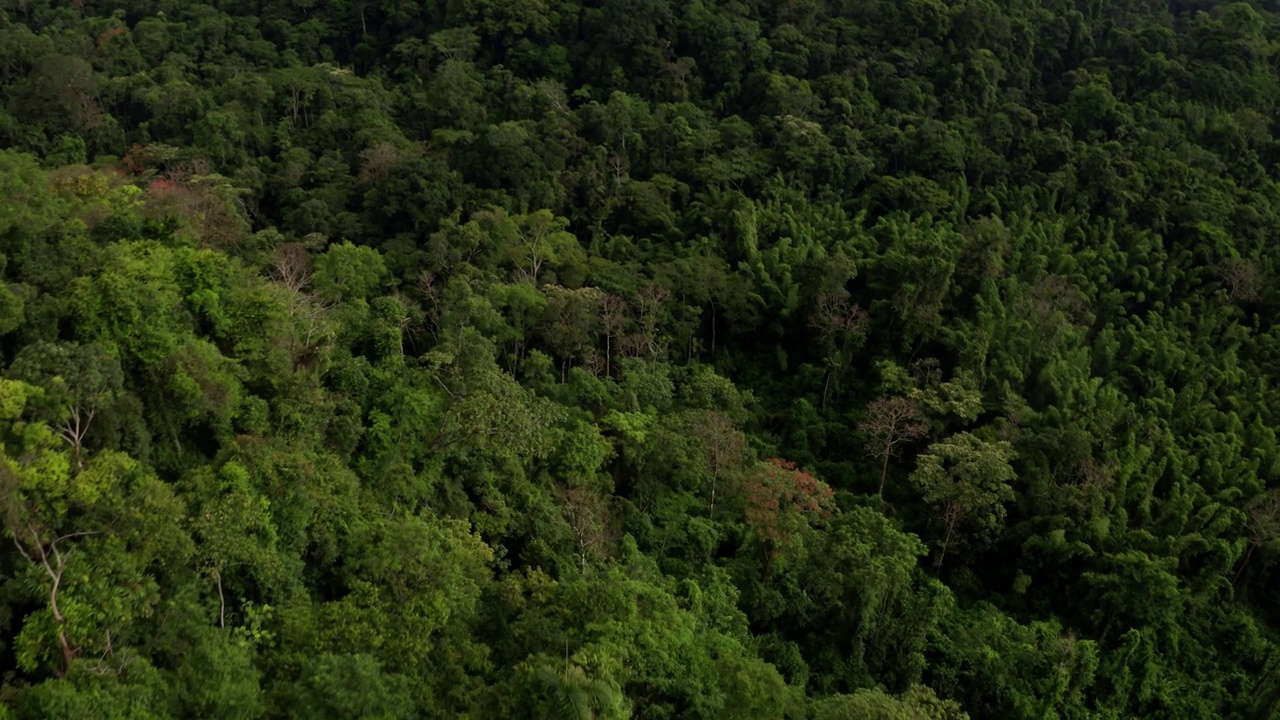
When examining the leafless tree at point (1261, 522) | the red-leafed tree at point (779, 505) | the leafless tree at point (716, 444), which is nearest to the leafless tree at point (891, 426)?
the red-leafed tree at point (779, 505)

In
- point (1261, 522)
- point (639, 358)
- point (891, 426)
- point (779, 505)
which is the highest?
point (639, 358)

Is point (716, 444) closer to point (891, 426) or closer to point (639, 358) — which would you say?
point (639, 358)

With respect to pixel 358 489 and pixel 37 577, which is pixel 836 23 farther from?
pixel 37 577

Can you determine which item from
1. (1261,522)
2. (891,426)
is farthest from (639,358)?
(1261,522)

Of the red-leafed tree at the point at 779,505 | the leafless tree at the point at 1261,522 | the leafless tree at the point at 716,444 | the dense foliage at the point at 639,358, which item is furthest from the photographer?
the leafless tree at the point at 1261,522

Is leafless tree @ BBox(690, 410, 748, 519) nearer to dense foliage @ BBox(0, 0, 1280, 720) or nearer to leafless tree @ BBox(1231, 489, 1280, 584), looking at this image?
dense foliage @ BBox(0, 0, 1280, 720)

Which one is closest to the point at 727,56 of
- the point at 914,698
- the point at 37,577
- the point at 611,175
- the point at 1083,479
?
the point at 611,175

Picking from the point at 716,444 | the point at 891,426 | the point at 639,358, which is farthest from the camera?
the point at 639,358

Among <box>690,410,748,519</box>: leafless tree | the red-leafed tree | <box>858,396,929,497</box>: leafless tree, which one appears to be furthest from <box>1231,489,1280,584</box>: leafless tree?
<box>690,410,748,519</box>: leafless tree

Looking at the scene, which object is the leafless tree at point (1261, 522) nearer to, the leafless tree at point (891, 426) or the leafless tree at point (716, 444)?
the leafless tree at point (891, 426)
